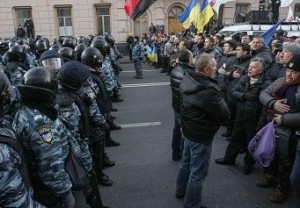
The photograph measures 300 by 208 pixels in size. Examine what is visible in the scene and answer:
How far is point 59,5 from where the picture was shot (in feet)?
78.8

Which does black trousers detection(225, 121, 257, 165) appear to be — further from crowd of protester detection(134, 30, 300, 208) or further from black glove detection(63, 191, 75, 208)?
black glove detection(63, 191, 75, 208)

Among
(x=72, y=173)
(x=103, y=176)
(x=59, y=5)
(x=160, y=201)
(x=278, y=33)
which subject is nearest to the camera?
(x=72, y=173)

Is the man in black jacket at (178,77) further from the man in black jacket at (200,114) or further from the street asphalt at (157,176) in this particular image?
the man in black jacket at (200,114)

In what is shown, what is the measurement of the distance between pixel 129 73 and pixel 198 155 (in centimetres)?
1230

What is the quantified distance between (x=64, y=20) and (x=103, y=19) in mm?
2748

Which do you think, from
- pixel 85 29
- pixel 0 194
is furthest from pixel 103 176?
pixel 85 29

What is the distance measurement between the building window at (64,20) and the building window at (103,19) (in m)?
1.95

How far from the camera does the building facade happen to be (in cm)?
2397

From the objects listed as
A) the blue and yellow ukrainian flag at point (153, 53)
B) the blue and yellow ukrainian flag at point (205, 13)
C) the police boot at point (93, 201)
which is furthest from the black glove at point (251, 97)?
the blue and yellow ukrainian flag at point (153, 53)

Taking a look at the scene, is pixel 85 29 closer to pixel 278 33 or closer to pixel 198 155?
pixel 278 33

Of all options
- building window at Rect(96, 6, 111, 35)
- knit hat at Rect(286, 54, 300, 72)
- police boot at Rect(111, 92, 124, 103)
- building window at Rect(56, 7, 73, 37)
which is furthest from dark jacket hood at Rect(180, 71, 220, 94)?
building window at Rect(56, 7, 73, 37)

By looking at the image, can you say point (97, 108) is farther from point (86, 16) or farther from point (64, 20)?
point (64, 20)

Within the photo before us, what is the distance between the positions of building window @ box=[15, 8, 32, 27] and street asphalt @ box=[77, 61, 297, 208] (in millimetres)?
19197

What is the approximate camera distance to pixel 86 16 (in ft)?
79.5
